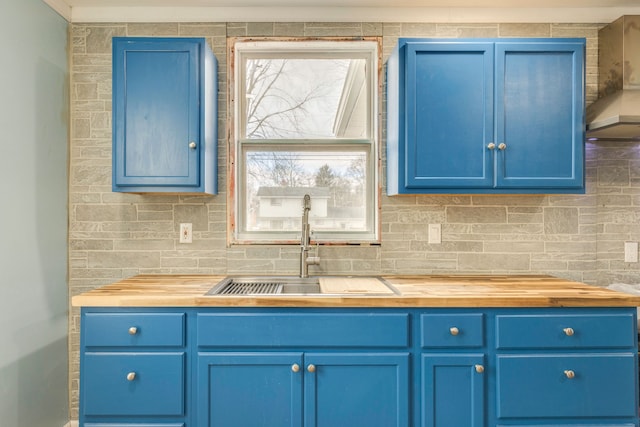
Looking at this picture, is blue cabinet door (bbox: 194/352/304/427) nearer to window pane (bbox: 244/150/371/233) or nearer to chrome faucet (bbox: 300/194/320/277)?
chrome faucet (bbox: 300/194/320/277)

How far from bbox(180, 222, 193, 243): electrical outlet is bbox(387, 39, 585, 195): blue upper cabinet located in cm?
134

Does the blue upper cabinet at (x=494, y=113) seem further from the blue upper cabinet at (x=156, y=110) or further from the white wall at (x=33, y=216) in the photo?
the white wall at (x=33, y=216)

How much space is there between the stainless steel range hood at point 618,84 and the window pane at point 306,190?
131 centimetres

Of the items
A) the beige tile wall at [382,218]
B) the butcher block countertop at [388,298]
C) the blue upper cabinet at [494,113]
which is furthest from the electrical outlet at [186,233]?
the blue upper cabinet at [494,113]

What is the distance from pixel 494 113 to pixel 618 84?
80 cm

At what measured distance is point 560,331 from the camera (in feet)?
5.72

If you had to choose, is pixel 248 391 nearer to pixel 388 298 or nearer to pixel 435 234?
pixel 388 298

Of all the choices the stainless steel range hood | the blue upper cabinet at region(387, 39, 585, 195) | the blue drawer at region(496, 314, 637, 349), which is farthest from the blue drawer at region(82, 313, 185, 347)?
the stainless steel range hood

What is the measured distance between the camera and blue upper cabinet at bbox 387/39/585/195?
2.04m

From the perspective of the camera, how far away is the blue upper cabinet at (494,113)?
80.1 inches

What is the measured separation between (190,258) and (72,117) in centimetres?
112

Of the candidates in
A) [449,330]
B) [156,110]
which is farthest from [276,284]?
[156,110]

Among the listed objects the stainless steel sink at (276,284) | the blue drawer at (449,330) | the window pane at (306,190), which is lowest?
the blue drawer at (449,330)

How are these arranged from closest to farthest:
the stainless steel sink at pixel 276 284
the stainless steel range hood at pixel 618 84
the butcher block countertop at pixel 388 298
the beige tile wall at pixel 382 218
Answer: the butcher block countertop at pixel 388 298, the stainless steel range hood at pixel 618 84, the stainless steel sink at pixel 276 284, the beige tile wall at pixel 382 218
